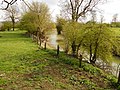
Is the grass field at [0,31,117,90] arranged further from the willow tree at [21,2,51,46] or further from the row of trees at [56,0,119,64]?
the willow tree at [21,2,51,46]

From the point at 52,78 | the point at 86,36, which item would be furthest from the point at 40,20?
the point at 52,78

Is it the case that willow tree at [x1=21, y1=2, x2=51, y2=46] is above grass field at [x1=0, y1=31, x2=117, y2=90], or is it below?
above

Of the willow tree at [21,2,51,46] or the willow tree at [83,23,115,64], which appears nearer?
the willow tree at [83,23,115,64]

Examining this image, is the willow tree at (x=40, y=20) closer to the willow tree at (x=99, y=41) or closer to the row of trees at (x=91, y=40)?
the row of trees at (x=91, y=40)

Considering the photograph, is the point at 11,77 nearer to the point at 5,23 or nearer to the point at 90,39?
the point at 90,39

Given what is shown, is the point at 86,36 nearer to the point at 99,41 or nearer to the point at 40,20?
the point at 99,41

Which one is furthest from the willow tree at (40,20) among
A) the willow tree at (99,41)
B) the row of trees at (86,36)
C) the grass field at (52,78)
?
the grass field at (52,78)

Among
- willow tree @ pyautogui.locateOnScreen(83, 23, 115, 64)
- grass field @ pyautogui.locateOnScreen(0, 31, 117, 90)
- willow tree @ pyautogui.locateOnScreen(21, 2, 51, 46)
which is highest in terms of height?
willow tree @ pyautogui.locateOnScreen(21, 2, 51, 46)

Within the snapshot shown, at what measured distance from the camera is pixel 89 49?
18.4m

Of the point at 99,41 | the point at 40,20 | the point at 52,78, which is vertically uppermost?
the point at 40,20

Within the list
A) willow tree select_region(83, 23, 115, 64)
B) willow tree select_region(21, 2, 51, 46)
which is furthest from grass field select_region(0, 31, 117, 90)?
willow tree select_region(21, 2, 51, 46)

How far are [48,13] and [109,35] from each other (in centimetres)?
3327

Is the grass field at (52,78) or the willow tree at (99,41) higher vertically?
the willow tree at (99,41)

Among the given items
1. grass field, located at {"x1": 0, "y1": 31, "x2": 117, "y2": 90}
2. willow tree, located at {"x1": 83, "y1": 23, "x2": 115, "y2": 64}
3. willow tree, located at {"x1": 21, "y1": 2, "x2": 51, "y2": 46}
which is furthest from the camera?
willow tree, located at {"x1": 21, "y1": 2, "x2": 51, "y2": 46}
